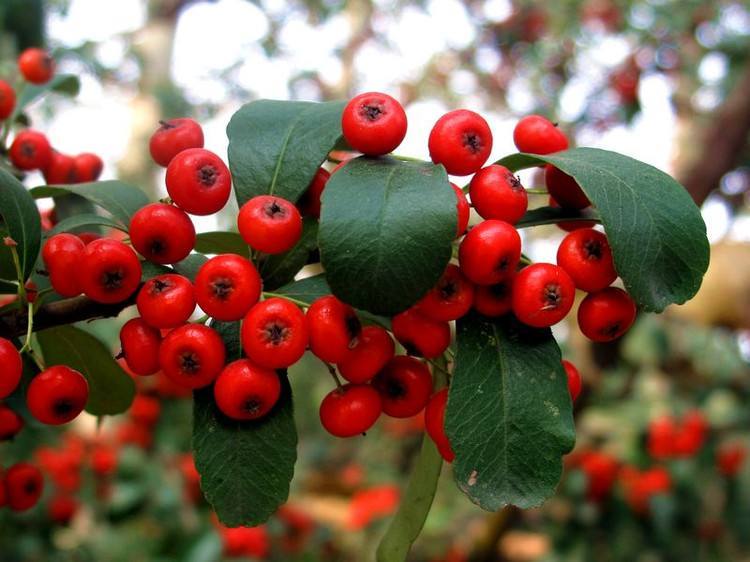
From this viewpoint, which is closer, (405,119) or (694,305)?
(405,119)

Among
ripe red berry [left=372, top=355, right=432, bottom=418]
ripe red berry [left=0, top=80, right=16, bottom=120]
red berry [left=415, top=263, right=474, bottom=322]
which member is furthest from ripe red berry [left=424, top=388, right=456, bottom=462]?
ripe red berry [left=0, top=80, right=16, bottom=120]

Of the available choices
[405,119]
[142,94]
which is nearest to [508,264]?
[405,119]

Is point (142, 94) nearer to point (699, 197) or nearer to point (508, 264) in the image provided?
point (699, 197)

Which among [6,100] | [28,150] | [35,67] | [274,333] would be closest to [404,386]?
[274,333]

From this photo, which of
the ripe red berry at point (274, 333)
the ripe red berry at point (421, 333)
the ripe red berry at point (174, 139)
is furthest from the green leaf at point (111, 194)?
the ripe red berry at point (421, 333)

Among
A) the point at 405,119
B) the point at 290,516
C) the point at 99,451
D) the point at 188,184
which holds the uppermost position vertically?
the point at 405,119

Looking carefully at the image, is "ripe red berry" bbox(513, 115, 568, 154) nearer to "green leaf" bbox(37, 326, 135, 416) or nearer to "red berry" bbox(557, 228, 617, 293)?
"red berry" bbox(557, 228, 617, 293)

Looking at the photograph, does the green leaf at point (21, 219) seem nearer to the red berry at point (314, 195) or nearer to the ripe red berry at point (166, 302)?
the ripe red berry at point (166, 302)

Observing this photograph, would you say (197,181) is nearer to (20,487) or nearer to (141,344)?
(141,344)
